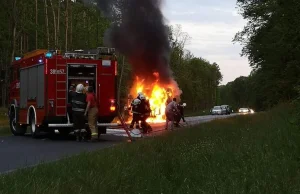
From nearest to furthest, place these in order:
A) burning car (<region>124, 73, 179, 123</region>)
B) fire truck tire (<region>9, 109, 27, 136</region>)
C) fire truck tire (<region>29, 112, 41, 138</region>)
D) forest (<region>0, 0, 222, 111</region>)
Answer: fire truck tire (<region>29, 112, 41, 138</region>) < fire truck tire (<region>9, 109, 27, 136</region>) < burning car (<region>124, 73, 179, 123</region>) < forest (<region>0, 0, 222, 111</region>)

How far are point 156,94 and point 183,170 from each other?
17641 millimetres

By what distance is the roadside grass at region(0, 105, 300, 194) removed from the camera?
5.87m

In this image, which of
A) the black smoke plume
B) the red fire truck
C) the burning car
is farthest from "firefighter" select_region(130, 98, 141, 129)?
the black smoke plume

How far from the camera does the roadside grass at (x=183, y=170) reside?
587 centimetres

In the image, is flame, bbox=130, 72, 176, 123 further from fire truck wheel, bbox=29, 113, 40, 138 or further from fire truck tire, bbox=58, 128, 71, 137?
fire truck wheel, bbox=29, 113, 40, 138

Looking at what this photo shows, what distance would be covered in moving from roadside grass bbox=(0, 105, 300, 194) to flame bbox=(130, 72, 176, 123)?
14933 millimetres

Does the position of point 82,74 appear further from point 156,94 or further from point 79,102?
point 156,94

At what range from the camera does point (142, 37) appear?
27.3 m

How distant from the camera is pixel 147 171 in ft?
24.5

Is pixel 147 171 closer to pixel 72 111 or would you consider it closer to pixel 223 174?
pixel 223 174

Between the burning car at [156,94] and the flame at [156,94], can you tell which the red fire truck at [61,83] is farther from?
the flame at [156,94]

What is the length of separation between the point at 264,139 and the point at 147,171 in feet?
7.82

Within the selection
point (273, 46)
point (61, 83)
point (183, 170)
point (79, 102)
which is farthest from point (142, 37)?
point (183, 170)

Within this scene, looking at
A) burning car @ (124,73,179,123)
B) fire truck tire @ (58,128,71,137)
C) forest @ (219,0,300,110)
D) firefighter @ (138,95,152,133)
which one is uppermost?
forest @ (219,0,300,110)
